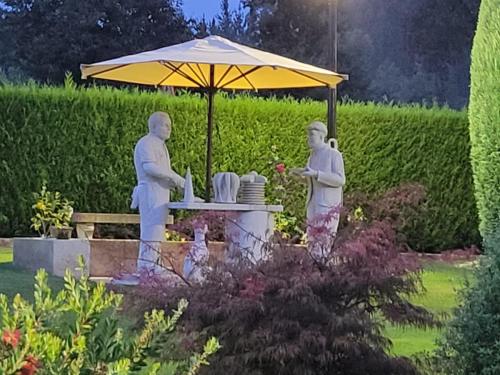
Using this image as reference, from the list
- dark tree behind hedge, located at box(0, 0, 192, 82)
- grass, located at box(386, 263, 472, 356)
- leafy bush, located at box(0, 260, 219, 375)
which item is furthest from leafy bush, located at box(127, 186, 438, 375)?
dark tree behind hedge, located at box(0, 0, 192, 82)

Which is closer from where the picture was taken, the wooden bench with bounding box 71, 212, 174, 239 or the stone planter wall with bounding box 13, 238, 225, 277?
the stone planter wall with bounding box 13, 238, 225, 277

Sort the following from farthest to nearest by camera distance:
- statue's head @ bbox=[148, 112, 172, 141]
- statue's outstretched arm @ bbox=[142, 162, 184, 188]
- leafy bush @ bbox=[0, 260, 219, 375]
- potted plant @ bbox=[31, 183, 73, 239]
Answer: potted plant @ bbox=[31, 183, 73, 239] < statue's head @ bbox=[148, 112, 172, 141] < statue's outstretched arm @ bbox=[142, 162, 184, 188] < leafy bush @ bbox=[0, 260, 219, 375]

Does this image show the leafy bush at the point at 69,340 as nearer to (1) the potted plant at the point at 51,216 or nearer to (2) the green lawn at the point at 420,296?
(2) the green lawn at the point at 420,296

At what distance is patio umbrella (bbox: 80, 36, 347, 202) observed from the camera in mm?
7602

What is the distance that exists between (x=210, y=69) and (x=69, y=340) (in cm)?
682

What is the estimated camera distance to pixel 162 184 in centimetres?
791

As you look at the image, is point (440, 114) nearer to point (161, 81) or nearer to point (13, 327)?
point (161, 81)

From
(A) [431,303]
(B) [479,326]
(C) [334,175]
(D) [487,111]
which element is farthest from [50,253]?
(D) [487,111]

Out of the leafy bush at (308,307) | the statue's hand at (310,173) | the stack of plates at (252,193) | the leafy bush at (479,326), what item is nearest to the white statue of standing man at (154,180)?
the stack of plates at (252,193)

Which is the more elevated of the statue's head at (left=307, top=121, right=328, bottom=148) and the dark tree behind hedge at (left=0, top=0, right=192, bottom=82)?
the dark tree behind hedge at (left=0, top=0, right=192, bottom=82)

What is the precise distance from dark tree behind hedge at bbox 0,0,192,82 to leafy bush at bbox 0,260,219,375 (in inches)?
737

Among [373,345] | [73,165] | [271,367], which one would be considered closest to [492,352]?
[373,345]

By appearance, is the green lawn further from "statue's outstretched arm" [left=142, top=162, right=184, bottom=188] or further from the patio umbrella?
the patio umbrella

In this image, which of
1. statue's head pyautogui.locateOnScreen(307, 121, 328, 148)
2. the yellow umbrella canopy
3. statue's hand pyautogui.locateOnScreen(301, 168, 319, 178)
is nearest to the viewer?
the yellow umbrella canopy
